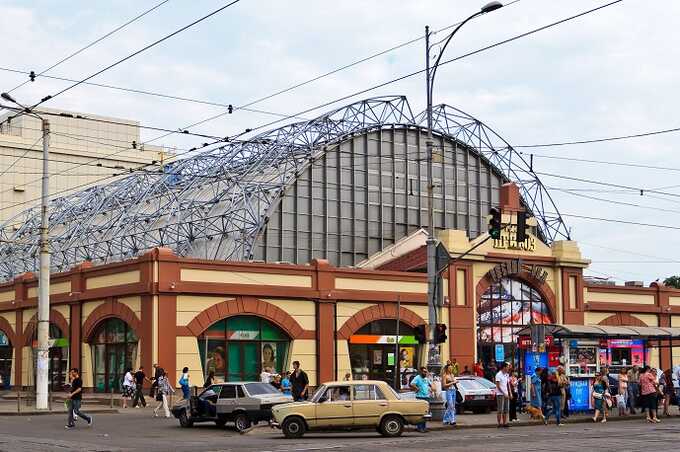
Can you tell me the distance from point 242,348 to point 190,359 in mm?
2767

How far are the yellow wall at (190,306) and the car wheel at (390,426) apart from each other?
667 inches

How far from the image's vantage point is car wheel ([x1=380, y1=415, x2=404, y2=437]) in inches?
1048

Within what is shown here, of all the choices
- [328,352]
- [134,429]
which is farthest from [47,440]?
[328,352]

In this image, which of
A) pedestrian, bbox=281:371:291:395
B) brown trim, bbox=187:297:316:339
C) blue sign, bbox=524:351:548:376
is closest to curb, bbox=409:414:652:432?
blue sign, bbox=524:351:548:376

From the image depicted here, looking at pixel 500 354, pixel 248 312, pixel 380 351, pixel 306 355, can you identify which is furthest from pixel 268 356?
pixel 500 354

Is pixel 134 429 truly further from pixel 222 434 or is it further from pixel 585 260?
pixel 585 260

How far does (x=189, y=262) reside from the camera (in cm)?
4225

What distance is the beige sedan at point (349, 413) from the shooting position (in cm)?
2661

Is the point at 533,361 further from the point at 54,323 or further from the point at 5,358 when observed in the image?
the point at 5,358

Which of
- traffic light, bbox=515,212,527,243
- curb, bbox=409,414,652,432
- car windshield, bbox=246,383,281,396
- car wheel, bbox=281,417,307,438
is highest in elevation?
traffic light, bbox=515,212,527,243

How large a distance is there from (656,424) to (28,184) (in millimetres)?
70910

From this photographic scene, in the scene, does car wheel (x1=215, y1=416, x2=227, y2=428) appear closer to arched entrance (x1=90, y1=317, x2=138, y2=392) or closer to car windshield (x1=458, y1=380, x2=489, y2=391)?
car windshield (x1=458, y1=380, x2=489, y2=391)

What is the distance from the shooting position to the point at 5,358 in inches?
2186

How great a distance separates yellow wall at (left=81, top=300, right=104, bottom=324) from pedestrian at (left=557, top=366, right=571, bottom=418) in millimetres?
21271
